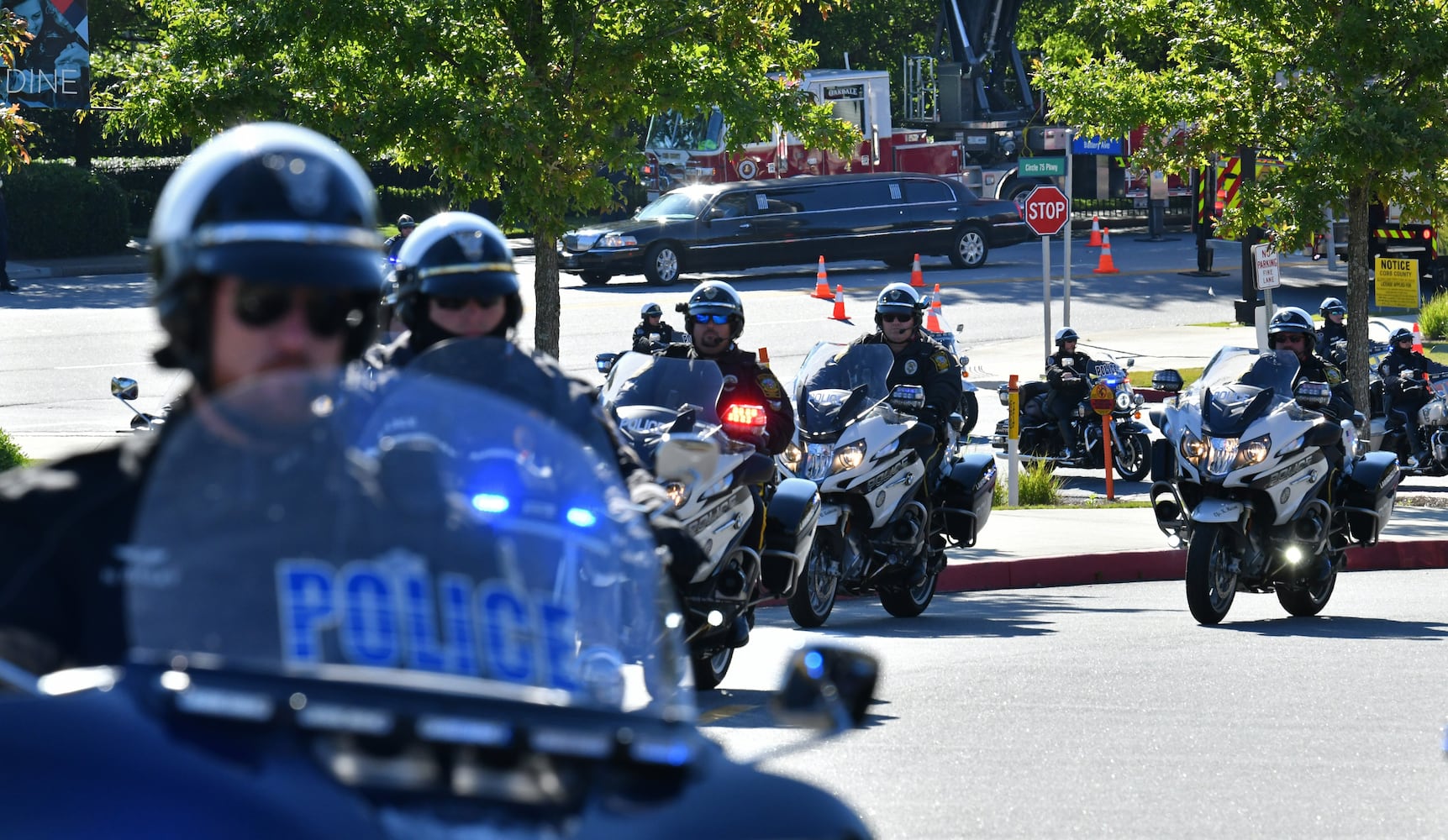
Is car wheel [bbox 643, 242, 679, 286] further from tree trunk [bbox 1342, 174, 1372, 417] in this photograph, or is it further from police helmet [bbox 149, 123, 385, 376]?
police helmet [bbox 149, 123, 385, 376]

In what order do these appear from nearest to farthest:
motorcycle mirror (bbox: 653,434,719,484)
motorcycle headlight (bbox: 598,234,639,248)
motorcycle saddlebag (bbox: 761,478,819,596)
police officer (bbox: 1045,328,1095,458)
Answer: motorcycle mirror (bbox: 653,434,719,484)
motorcycle saddlebag (bbox: 761,478,819,596)
police officer (bbox: 1045,328,1095,458)
motorcycle headlight (bbox: 598,234,639,248)

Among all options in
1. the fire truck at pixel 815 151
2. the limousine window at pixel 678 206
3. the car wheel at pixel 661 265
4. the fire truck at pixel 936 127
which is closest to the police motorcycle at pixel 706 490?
the car wheel at pixel 661 265

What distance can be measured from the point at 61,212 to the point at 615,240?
9133mm

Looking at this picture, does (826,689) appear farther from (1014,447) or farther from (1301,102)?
(1301,102)

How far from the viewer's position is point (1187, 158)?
18.5 meters

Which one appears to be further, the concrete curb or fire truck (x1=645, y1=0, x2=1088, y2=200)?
fire truck (x1=645, y1=0, x2=1088, y2=200)

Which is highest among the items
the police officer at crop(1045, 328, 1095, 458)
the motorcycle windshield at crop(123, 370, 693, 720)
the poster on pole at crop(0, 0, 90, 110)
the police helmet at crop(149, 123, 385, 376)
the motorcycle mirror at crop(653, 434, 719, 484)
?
the poster on pole at crop(0, 0, 90, 110)

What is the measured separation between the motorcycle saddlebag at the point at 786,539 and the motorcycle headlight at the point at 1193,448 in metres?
2.55

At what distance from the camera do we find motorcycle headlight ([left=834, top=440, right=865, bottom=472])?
36.0 ft

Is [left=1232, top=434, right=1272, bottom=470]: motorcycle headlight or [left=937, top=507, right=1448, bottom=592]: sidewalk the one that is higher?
[left=1232, top=434, right=1272, bottom=470]: motorcycle headlight

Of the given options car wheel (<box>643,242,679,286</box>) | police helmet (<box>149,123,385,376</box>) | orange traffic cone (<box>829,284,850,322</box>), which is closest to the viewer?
police helmet (<box>149,123,385,376</box>)

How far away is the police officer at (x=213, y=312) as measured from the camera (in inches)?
111

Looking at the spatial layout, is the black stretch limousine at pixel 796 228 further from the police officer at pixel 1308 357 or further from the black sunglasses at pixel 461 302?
the black sunglasses at pixel 461 302

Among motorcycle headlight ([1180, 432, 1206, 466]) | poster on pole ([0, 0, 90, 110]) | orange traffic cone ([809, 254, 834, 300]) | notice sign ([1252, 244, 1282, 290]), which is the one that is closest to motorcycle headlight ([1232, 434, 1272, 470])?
motorcycle headlight ([1180, 432, 1206, 466])
